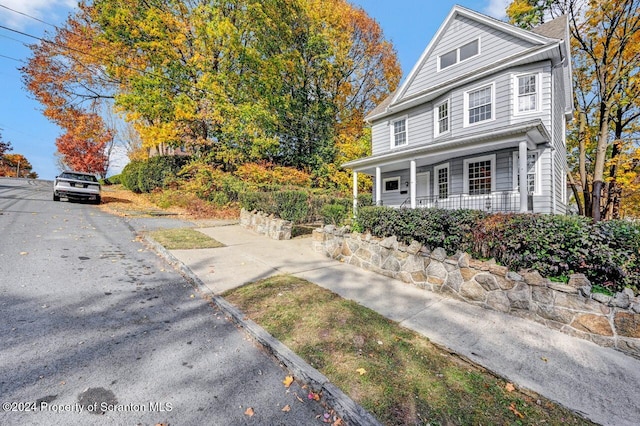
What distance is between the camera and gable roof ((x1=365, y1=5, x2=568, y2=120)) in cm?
923

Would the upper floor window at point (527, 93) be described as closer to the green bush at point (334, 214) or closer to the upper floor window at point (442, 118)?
the upper floor window at point (442, 118)

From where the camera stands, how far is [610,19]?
11.8 m

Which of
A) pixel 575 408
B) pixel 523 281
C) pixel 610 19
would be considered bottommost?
pixel 575 408

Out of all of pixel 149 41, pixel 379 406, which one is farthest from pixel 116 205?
pixel 379 406

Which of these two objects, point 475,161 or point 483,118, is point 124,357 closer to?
point 475,161

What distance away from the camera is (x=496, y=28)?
10.2 metres

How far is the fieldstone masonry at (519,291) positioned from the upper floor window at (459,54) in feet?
31.4

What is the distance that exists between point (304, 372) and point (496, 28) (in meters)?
13.3

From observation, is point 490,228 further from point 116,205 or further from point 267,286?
point 116,205

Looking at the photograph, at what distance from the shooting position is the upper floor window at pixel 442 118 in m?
11.3

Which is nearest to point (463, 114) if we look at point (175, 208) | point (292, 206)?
point (292, 206)

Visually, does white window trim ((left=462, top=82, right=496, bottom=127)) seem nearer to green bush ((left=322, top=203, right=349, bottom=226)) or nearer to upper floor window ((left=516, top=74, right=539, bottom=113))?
upper floor window ((left=516, top=74, right=539, bottom=113))

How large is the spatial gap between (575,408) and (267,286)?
13.1ft

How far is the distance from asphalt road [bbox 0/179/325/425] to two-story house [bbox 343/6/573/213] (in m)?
7.85
